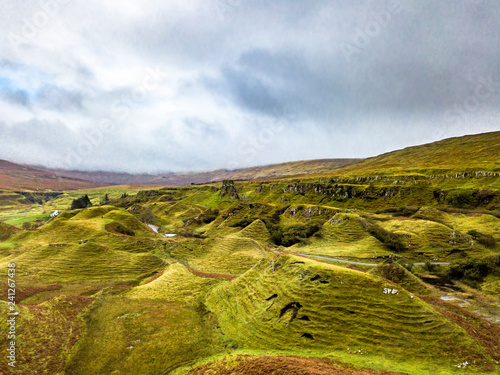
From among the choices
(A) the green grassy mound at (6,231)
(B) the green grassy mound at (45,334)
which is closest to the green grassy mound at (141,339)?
(B) the green grassy mound at (45,334)

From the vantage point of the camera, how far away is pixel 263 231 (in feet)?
251

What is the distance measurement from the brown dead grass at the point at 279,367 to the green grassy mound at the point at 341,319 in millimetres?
2638

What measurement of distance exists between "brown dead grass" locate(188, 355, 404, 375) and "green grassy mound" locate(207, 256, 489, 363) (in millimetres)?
2638

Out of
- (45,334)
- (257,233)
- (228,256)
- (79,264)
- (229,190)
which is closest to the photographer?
(45,334)

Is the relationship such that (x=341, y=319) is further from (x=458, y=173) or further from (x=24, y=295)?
(x=458, y=173)

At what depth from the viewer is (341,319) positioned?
22641 mm

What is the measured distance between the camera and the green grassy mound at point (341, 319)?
20.5 m

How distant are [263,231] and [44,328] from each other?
58.5m

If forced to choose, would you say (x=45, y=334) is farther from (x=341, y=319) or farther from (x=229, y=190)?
(x=229, y=190)

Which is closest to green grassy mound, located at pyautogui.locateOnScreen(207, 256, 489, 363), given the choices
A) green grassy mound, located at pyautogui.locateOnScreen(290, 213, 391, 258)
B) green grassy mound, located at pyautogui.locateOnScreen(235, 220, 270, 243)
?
green grassy mound, located at pyautogui.locateOnScreen(290, 213, 391, 258)

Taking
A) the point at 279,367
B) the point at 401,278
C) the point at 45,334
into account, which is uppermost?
the point at 279,367

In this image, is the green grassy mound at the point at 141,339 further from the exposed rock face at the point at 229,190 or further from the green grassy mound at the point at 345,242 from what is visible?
the exposed rock face at the point at 229,190

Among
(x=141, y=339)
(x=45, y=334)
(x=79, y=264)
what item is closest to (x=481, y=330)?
(x=141, y=339)

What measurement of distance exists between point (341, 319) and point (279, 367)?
8.54m
